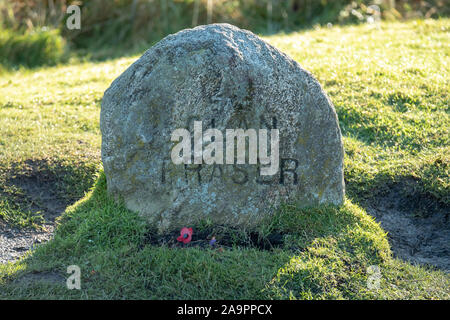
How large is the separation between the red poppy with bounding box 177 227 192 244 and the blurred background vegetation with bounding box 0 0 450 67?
6.43 m

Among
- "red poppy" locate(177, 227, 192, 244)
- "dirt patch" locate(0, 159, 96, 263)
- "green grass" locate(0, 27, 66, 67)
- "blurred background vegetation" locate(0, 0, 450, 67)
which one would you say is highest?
"blurred background vegetation" locate(0, 0, 450, 67)

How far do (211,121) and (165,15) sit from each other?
6998 mm

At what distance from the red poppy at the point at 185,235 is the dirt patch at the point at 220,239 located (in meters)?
0.03

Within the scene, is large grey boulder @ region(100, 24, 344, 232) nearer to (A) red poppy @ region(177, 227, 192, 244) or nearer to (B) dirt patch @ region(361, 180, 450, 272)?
(A) red poppy @ region(177, 227, 192, 244)

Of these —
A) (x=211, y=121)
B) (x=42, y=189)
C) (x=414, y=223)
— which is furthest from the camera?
(x=42, y=189)

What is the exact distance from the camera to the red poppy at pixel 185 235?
13.0 feet

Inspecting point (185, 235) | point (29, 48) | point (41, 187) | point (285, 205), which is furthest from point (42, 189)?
point (29, 48)

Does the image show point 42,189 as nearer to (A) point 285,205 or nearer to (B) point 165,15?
(A) point 285,205

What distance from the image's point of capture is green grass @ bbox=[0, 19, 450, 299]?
363 cm

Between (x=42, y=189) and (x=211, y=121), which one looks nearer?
(x=211, y=121)

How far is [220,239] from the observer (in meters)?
4.00

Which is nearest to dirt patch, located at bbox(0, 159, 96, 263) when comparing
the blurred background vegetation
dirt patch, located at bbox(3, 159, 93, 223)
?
dirt patch, located at bbox(3, 159, 93, 223)

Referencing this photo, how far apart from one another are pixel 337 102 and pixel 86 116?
287 cm

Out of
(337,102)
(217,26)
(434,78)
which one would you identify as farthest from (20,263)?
(434,78)
